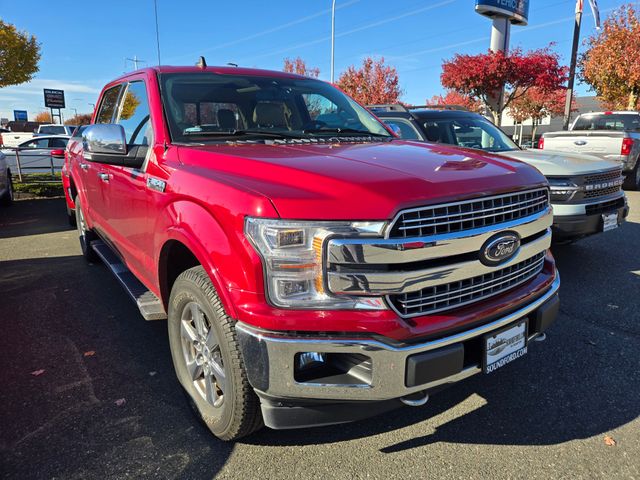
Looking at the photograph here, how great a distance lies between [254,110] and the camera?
10.8ft

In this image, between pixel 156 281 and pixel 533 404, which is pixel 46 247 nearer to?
pixel 156 281

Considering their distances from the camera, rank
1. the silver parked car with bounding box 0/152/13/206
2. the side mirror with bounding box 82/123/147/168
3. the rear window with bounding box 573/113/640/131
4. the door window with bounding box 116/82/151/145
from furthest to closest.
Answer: the rear window with bounding box 573/113/640/131
the silver parked car with bounding box 0/152/13/206
the door window with bounding box 116/82/151/145
the side mirror with bounding box 82/123/147/168

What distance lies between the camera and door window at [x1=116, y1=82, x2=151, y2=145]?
3.10 m

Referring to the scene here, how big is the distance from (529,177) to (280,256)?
4.70ft

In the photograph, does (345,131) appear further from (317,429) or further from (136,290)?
(317,429)

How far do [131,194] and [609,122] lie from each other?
1346 cm

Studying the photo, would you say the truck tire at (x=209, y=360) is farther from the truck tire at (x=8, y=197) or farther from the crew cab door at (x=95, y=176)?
the truck tire at (x=8, y=197)

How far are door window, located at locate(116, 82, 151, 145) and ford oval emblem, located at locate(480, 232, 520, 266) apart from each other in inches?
82.6

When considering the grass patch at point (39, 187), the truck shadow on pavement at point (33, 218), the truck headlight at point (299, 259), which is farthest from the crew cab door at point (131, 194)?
the grass patch at point (39, 187)

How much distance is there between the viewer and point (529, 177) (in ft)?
7.95

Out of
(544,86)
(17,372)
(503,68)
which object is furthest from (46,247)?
(544,86)

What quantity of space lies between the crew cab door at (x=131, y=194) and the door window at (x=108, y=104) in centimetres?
24

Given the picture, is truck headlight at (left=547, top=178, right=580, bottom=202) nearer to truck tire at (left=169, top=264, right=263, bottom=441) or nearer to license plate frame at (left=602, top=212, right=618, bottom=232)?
license plate frame at (left=602, top=212, right=618, bottom=232)

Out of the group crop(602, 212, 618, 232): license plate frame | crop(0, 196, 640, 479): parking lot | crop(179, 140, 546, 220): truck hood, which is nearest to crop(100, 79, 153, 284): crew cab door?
crop(179, 140, 546, 220): truck hood
